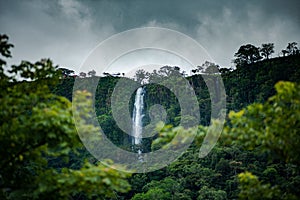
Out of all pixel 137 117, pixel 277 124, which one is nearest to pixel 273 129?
pixel 277 124

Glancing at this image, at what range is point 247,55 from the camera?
4234cm

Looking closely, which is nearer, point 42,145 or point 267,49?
point 42,145

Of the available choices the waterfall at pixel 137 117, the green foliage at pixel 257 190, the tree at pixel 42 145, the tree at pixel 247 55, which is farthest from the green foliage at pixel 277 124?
the tree at pixel 247 55

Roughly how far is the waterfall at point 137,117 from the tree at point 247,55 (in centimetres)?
1362

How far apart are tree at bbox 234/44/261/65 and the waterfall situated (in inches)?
536

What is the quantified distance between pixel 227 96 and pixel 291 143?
122 feet

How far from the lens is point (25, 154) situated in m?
4.09

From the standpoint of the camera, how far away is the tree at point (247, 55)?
41719 millimetres

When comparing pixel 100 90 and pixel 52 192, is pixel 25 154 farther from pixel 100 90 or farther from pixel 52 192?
pixel 100 90

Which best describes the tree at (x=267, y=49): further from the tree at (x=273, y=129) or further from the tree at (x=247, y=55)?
the tree at (x=273, y=129)

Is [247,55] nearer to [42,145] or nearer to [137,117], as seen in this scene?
[137,117]

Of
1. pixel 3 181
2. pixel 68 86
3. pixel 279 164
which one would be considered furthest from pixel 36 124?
pixel 68 86

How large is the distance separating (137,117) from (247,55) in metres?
15.8

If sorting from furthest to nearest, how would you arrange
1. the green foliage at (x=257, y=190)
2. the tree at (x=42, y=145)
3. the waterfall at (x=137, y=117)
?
the waterfall at (x=137, y=117) → the green foliage at (x=257, y=190) → the tree at (x=42, y=145)
